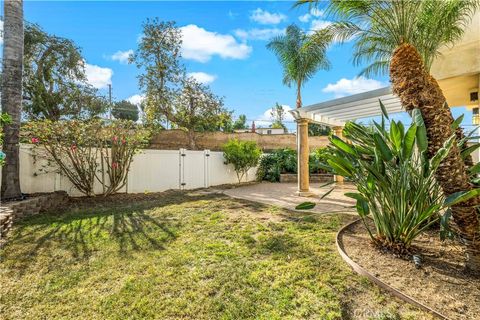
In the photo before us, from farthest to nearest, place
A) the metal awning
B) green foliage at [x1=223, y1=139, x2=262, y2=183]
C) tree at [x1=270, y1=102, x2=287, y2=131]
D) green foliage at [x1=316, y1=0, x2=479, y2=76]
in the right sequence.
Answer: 1. tree at [x1=270, y1=102, x2=287, y2=131]
2. green foliage at [x1=223, y1=139, x2=262, y2=183]
3. the metal awning
4. green foliage at [x1=316, y1=0, x2=479, y2=76]

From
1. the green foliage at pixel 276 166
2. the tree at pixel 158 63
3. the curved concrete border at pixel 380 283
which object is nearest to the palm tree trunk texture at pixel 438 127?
the curved concrete border at pixel 380 283

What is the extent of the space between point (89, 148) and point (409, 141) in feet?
25.6

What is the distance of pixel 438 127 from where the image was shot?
304cm

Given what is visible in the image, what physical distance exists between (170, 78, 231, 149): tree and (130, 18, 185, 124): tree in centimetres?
47

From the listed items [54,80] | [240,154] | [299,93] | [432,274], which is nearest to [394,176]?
[432,274]

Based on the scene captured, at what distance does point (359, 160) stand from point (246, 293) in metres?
2.29

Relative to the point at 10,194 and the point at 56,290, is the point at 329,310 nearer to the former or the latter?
the point at 56,290

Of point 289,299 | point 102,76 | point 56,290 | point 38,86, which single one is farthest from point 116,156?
point 102,76

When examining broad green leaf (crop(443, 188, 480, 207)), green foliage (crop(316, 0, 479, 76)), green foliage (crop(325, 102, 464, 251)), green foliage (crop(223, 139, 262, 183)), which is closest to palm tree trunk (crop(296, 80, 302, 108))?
green foliage (crop(316, 0, 479, 76))

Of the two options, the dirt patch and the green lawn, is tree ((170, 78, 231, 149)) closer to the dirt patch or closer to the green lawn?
the green lawn

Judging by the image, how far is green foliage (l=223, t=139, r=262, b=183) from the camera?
1188 cm

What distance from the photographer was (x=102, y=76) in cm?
1845

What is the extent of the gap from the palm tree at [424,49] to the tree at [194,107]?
1072cm

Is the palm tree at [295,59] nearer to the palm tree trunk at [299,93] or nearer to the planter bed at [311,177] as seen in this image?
the palm tree trunk at [299,93]
